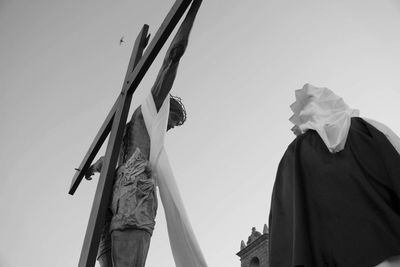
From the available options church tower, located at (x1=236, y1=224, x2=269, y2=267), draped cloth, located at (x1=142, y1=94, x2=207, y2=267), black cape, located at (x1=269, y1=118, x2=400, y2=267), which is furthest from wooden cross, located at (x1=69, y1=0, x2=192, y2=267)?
church tower, located at (x1=236, y1=224, x2=269, y2=267)

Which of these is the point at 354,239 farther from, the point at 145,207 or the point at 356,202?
the point at 145,207

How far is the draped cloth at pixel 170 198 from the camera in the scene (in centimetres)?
240

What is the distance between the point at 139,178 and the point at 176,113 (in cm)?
91

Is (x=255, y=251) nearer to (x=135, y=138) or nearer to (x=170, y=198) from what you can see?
(x=135, y=138)

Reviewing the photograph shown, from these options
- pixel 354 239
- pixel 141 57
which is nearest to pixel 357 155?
pixel 354 239

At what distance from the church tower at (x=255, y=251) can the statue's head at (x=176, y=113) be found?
864 inches

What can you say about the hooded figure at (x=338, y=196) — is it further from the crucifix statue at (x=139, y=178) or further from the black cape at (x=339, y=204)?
the crucifix statue at (x=139, y=178)

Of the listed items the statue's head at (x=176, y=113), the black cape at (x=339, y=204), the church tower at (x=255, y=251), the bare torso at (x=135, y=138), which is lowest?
the black cape at (x=339, y=204)

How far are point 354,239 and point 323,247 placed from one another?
14 cm

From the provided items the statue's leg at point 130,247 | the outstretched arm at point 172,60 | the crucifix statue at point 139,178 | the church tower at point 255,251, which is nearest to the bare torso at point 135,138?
the crucifix statue at point 139,178

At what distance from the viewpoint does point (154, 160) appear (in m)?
2.73

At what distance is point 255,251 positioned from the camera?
25.0 meters

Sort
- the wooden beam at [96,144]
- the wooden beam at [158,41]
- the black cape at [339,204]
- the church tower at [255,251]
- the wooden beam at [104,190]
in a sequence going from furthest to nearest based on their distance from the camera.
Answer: the church tower at [255,251]
the wooden beam at [96,144]
the wooden beam at [158,41]
the wooden beam at [104,190]
the black cape at [339,204]

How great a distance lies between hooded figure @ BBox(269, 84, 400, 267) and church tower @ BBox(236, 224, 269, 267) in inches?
893
